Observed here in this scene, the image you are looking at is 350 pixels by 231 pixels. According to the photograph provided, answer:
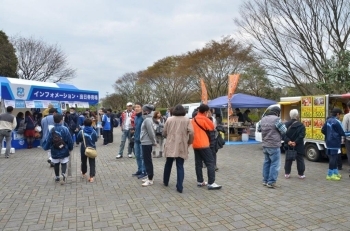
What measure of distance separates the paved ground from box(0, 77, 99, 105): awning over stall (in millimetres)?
4954

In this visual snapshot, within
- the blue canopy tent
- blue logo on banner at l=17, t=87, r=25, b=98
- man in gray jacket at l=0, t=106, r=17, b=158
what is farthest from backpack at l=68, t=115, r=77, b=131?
the blue canopy tent

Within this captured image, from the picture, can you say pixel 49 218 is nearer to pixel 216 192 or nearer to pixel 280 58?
pixel 216 192

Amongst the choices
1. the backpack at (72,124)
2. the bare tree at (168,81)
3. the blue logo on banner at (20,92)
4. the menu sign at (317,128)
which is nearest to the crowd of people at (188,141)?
the menu sign at (317,128)

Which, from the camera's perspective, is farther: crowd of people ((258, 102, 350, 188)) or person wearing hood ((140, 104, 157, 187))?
person wearing hood ((140, 104, 157, 187))

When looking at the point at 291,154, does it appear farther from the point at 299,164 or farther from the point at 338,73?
the point at 338,73

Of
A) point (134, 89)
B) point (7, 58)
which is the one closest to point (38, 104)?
point (7, 58)

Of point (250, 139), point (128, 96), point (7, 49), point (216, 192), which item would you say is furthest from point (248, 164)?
point (128, 96)

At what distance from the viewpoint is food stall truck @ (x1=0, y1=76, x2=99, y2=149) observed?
10.9 metres

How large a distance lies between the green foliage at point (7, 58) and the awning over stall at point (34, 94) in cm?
1352

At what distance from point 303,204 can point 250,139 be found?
402 inches

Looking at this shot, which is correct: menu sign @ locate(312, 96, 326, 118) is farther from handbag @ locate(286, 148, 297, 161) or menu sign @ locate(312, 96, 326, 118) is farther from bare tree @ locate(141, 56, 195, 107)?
bare tree @ locate(141, 56, 195, 107)

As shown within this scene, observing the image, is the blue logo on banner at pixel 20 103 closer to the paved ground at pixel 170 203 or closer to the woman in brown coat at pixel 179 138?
the paved ground at pixel 170 203

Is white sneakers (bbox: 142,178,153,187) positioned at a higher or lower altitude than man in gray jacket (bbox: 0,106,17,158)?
lower

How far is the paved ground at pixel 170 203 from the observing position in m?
3.82
